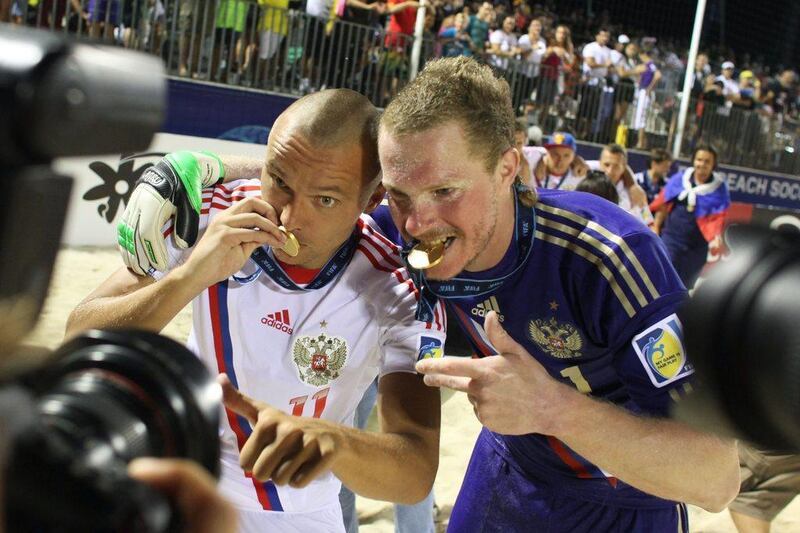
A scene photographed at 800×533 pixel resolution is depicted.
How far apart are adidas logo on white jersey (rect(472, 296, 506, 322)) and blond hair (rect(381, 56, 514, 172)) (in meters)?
0.34

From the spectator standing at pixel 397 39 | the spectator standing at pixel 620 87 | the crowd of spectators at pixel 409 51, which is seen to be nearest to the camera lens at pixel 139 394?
the crowd of spectators at pixel 409 51

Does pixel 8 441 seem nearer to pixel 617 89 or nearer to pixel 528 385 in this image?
pixel 528 385

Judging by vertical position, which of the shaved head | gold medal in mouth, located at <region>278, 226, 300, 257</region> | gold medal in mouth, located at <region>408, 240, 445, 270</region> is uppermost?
the shaved head

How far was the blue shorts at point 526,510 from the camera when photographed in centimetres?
240

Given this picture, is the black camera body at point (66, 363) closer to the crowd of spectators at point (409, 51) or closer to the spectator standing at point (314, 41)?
the crowd of spectators at point (409, 51)

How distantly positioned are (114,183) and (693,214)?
545 cm

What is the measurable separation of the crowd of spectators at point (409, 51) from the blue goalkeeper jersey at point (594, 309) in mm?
6649

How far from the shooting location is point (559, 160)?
7.80 m

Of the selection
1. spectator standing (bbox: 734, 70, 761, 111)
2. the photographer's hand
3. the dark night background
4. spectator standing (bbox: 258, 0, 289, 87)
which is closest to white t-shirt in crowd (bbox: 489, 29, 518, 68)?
spectator standing (bbox: 258, 0, 289, 87)

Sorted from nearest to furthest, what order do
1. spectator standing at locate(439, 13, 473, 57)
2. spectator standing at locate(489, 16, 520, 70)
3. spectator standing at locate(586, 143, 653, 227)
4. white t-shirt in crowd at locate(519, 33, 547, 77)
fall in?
spectator standing at locate(586, 143, 653, 227) → spectator standing at locate(439, 13, 473, 57) → spectator standing at locate(489, 16, 520, 70) → white t-shirt in crowd at locate(519, 33, 547, 77)

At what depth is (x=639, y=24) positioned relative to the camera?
22.0 metres

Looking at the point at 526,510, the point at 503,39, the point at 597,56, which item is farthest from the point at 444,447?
the point at 597,56

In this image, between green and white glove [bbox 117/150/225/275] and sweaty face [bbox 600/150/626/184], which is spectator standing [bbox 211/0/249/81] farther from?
green and white glove [bbox 117/150/225/275]

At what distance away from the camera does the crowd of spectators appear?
856cm
